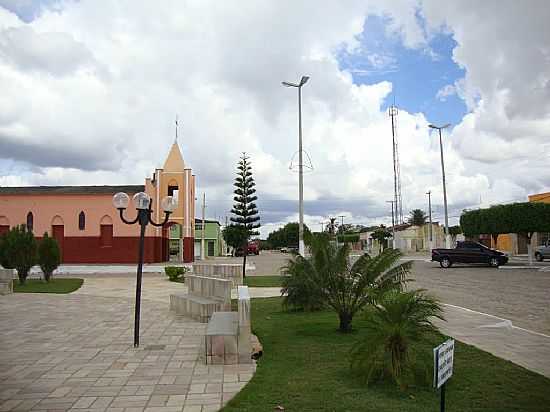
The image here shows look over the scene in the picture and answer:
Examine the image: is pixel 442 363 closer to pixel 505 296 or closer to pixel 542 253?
pixel 505 296

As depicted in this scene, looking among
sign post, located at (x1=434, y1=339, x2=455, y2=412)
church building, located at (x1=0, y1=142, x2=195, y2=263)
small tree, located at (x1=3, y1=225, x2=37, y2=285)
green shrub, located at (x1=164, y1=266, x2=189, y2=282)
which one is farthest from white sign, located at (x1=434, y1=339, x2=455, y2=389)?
church building, located at (x1=0, y1=142, x2=195, y2=263)

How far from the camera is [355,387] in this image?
564 centimetres

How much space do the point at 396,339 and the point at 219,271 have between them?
44.2 feet

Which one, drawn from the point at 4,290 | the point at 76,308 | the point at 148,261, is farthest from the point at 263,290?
the point at 148,261

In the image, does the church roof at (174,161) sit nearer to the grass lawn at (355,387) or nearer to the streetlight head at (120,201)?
the streetlight head at (120,201)

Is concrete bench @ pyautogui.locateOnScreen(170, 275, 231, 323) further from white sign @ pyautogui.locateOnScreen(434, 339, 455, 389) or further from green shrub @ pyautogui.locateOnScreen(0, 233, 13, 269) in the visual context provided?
green shrub @ pyautogui.locateOnScreen(0, 233, 13, 269)

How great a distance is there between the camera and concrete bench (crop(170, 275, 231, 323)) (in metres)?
11.1

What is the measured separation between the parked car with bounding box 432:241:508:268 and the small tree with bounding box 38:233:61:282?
21.2 metres

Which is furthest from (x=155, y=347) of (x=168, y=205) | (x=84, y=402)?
(x=168, y=205)

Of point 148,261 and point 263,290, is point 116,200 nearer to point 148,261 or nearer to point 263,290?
point 263,290

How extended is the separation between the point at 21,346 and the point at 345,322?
18.0 ft

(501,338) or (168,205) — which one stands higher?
(168,205)

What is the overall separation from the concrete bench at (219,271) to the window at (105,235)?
738 inches

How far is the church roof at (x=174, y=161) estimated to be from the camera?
38.2 meters
